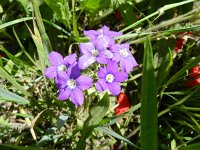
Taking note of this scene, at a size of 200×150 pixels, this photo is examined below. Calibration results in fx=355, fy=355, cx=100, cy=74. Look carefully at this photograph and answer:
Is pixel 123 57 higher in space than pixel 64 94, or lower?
higher

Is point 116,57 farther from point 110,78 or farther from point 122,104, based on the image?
point 122,104

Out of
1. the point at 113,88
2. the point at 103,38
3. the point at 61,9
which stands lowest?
the point at 113,88

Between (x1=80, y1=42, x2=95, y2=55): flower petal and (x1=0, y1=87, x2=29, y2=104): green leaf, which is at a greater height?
(x1=80, y1=42, x2=95, y2=55): flower petal

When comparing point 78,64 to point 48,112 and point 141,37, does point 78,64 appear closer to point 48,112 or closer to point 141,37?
point 48,112

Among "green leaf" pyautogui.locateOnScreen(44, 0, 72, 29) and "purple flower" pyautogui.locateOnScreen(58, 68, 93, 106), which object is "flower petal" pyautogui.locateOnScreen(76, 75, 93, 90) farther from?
"green leaf" pyautogui.locateOnScreen(44, 0, 72, 29)

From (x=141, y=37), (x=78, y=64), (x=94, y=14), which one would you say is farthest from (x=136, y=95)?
(x=78, y=64)

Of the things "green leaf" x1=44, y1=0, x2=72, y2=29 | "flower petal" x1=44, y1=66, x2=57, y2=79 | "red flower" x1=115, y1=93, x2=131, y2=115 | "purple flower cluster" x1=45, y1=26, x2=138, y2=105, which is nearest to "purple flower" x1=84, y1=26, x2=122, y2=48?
"purple flower cluster" x1=45, y1=26, x2=138, y2=105

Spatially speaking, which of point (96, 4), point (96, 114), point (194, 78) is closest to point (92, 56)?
point (96, 114)
